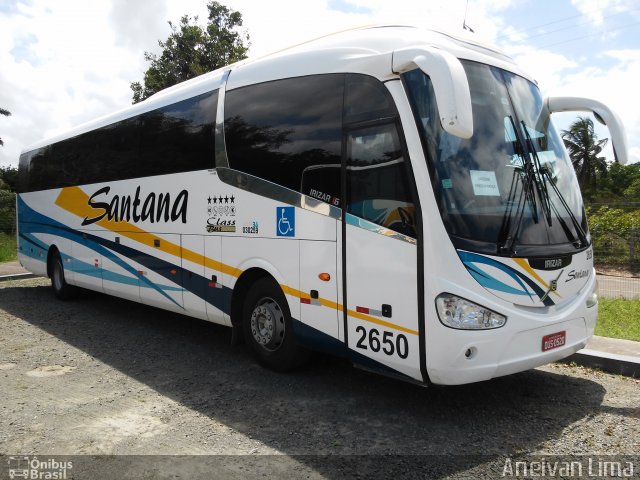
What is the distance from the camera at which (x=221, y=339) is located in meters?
8.01

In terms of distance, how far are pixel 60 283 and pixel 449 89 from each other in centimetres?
976

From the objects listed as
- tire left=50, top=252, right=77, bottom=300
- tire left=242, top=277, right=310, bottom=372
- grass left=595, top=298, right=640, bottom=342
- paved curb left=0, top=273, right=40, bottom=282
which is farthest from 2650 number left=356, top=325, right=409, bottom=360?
paved curb left=0, top=273, right=40, bottom=282

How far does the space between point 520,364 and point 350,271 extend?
1613 mm

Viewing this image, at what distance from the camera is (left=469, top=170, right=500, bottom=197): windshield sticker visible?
4.58m

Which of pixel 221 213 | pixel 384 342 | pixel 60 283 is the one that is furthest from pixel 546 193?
pixel 60 283

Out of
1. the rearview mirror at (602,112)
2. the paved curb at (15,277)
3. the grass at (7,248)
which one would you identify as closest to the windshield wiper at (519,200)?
the rearview mirror at (602,112)

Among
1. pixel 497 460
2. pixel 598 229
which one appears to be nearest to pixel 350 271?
pixel 497 460

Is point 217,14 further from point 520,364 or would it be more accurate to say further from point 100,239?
point 520,364

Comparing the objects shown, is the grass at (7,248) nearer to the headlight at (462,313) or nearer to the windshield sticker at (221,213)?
the windshield sticker at (221,213)

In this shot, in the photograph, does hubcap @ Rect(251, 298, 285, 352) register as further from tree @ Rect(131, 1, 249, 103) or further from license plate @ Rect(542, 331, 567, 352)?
tree @ Rect(131, 1, 249, 103)

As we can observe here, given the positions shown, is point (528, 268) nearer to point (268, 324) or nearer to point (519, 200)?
point (519, 200)

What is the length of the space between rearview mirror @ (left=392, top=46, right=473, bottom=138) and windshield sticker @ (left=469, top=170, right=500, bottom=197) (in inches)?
27.7

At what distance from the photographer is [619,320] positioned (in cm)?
893

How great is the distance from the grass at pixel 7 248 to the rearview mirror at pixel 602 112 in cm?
1971
